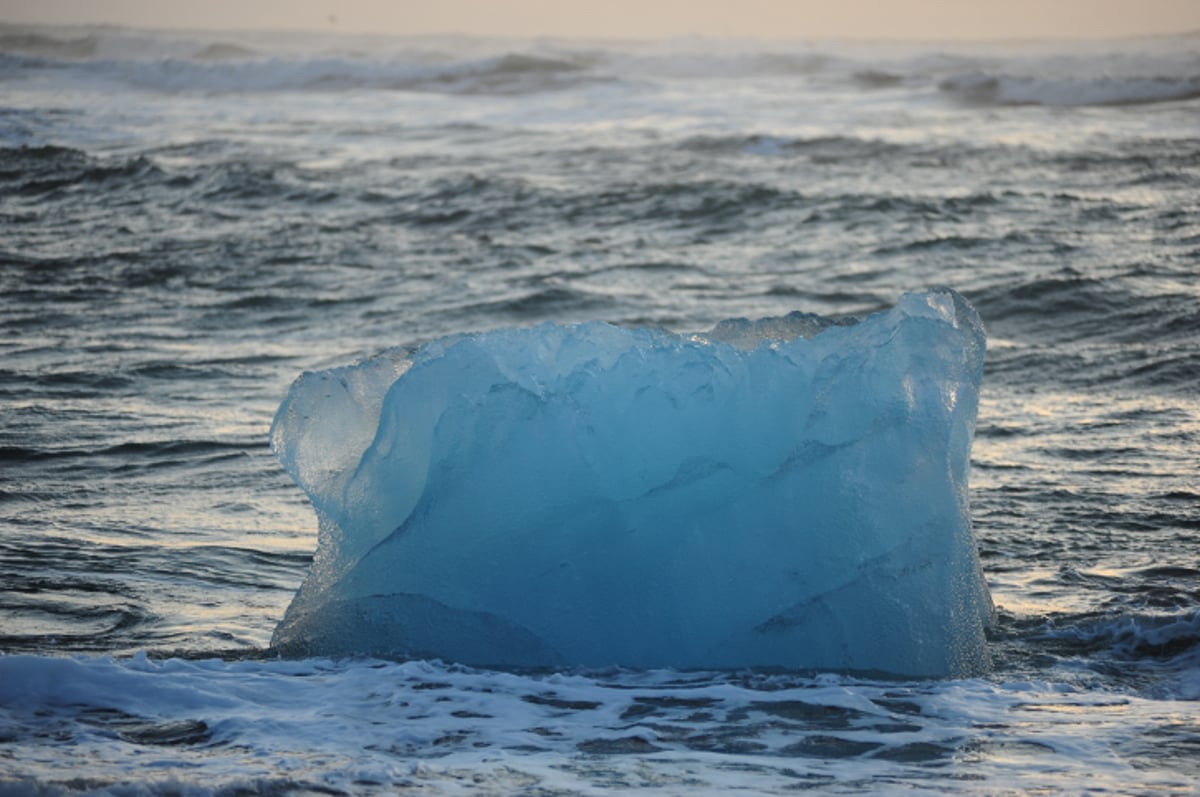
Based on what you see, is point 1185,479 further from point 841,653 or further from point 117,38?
point 117,38

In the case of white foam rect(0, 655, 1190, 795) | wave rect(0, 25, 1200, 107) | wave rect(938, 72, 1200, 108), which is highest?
wave rect(0, 25, 1200, 107)

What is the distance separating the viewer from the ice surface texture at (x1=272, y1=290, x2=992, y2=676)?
15.3ft

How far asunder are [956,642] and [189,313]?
27.2 feet

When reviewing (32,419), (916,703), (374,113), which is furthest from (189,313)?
(374,113)

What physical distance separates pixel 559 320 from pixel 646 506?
672 cm

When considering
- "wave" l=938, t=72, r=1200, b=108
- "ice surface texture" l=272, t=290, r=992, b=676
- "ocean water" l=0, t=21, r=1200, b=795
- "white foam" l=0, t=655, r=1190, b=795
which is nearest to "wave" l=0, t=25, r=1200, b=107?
"wave" l=938, t=72, r=1200, b=108

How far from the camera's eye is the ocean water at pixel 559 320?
405 cm

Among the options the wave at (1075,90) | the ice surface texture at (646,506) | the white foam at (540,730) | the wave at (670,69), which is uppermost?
the wave at (670,69)

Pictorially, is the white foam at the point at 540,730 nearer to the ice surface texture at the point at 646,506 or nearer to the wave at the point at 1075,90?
the ice surface texture at the point at 646,506

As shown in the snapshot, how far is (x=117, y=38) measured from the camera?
2286 inches

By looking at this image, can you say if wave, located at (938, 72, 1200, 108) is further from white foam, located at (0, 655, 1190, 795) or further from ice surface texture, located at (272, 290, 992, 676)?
white foam, located at (0, 655, 1190, 795)

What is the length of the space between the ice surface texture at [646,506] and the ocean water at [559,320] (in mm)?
176

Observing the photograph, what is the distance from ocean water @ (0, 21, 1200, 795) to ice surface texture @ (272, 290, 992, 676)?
18 centimetres

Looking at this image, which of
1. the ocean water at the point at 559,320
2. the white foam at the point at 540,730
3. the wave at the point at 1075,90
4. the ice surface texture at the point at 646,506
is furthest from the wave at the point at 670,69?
the white foam at the point at 540,730
